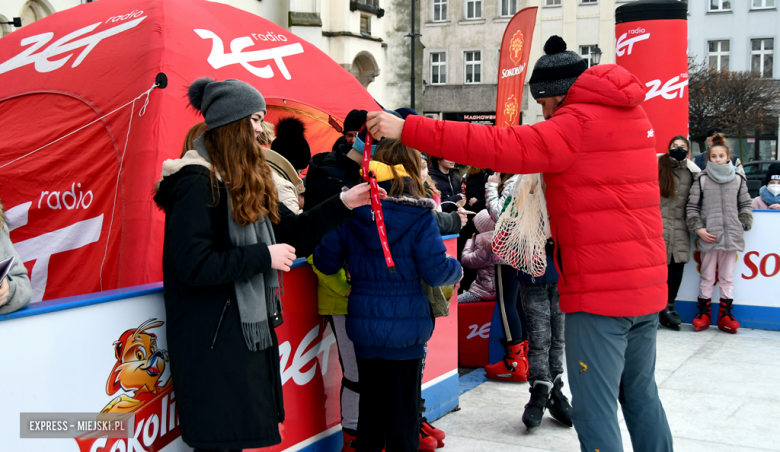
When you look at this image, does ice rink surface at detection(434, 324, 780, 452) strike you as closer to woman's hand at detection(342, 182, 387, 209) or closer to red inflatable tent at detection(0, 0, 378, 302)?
woman's hand at detection(342, 182, 387, 209)

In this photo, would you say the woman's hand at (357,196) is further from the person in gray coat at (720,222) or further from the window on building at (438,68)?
the window on building at (438,68)

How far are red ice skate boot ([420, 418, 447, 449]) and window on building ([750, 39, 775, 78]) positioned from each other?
3256 centimetres

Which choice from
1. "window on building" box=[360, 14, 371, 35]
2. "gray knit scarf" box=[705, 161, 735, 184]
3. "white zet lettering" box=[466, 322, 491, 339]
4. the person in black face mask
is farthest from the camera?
"window on building" box=[360, 14, 371, 35]

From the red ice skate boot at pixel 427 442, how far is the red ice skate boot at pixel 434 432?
0.04 metres

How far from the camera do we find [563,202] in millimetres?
2836

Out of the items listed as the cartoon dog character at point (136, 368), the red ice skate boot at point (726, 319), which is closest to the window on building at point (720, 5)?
the red ice skate boot at point (726, 319)

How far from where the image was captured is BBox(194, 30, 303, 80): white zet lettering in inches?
232

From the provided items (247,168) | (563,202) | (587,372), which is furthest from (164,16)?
(587,372)

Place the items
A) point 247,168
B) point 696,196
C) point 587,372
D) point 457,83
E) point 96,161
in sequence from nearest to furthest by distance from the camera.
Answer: point 247,168 < point 587,372 < point 96,161 < point 696,196 < point 457,83

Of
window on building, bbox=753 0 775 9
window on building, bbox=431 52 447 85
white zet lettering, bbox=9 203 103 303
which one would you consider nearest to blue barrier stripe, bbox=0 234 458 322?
white zet lettering, bbox=9 203 103 303

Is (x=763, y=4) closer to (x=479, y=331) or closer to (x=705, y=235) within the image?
(x=705, y=235)

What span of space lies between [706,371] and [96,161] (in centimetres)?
521

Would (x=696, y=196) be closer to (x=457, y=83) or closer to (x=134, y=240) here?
(x=134, y=240)

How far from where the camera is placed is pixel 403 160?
3.32m
